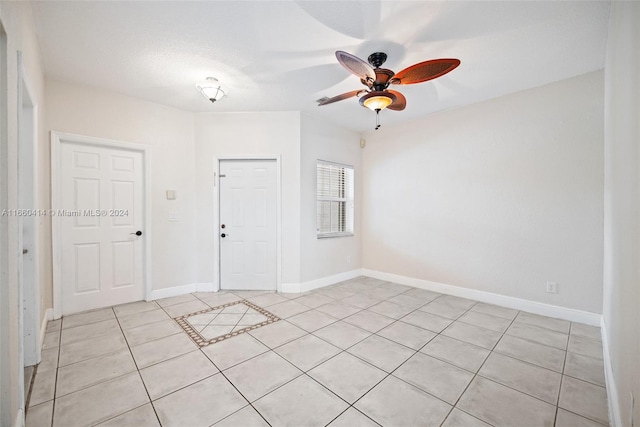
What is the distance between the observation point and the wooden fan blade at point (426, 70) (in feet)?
5.96

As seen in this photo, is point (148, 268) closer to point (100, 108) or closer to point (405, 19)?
point (100, 108)

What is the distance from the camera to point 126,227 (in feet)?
→ 11.1

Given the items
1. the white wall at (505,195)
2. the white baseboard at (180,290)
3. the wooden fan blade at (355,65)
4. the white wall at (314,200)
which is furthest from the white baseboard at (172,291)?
the wooden fan blade at (355,65)

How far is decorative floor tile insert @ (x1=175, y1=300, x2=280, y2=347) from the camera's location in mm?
2543

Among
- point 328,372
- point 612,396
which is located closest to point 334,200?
point 328,372

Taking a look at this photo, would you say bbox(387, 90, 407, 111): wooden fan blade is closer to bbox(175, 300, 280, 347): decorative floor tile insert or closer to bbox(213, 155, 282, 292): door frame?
bbox(213, 155, 282, 292): door frame

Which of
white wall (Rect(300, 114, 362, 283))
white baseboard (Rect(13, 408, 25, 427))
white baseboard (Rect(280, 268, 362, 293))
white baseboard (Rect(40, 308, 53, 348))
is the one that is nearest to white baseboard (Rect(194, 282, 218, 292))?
white baseboard (Rect(280, 268, 362, 293))

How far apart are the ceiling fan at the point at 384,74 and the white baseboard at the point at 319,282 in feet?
8.87

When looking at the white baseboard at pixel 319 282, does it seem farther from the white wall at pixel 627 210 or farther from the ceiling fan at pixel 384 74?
the white wall at pixel 627 210

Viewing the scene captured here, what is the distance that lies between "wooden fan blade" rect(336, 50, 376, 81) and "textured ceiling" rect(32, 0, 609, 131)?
338 millimetres

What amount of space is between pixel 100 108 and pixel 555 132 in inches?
213

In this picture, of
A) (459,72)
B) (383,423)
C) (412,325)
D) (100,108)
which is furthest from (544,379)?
(100,108)

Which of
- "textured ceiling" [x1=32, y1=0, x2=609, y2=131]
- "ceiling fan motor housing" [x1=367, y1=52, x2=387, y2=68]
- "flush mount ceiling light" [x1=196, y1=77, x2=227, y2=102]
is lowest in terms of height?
"flush mount ceiling light" [x1=196, y1=77, x2=227, y2=102]

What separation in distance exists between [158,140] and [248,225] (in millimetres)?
1703
